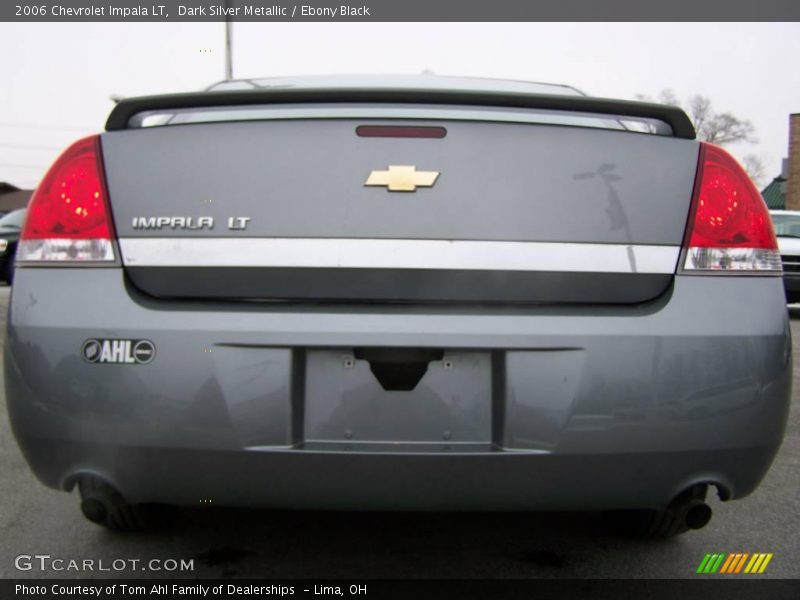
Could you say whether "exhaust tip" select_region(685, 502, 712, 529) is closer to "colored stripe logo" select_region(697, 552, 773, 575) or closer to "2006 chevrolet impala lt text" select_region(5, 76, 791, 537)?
"2006 chevrolet impala lt text" select_region(5, 76, 791, 537)

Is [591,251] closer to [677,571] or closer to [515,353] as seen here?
[515,353]

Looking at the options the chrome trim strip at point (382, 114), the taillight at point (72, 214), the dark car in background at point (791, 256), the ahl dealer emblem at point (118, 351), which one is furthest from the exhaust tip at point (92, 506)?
the dark car in background at point (791, 256)

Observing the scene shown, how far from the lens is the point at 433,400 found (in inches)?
69.3

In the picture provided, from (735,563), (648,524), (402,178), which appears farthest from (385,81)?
(735,563)

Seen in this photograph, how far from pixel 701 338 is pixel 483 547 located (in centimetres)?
104

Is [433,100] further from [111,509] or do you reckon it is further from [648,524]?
[648,524]

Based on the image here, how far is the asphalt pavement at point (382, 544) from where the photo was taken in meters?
2.25

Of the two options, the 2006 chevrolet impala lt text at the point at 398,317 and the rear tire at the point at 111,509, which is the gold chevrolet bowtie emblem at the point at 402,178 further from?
the rear tire at the point at 111,509

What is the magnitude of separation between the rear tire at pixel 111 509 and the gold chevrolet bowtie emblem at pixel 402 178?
3.19 ft

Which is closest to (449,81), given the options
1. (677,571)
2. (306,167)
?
(306,167)

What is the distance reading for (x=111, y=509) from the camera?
196cm

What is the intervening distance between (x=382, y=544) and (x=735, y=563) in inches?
42.4

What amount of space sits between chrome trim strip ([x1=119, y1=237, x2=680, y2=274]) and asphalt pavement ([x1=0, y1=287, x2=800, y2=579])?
3.15 ft

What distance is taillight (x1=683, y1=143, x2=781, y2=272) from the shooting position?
73.7 inches
